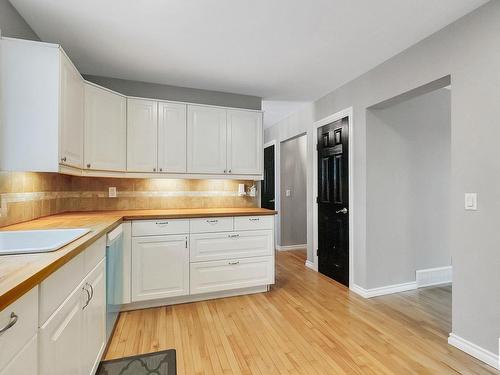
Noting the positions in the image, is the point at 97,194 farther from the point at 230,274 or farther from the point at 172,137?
the point at 230,274

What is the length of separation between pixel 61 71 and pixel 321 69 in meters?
2.34

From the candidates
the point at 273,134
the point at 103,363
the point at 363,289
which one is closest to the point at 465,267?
the point at 363,289

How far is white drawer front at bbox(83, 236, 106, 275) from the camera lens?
1.44m

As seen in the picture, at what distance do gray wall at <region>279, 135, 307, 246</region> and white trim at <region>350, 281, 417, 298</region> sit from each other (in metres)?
2.08

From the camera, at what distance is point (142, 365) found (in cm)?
178

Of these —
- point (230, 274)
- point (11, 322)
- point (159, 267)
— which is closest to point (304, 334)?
point (230, 274)

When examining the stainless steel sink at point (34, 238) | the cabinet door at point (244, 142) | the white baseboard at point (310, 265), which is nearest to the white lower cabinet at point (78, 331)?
the stainless steel sink at point (34, 238)

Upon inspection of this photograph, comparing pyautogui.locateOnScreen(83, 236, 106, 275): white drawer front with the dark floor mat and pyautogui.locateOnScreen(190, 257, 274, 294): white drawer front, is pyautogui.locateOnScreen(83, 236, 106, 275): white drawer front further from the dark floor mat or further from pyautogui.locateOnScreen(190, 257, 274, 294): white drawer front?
pyautogui.locateOnScreen(190, 257, 274, 294): white drawer front

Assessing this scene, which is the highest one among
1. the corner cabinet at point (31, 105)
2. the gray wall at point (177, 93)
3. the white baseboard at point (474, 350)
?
the gray wall at point (177, 93)

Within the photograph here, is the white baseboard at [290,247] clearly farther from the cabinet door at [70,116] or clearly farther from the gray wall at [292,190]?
the cabinet door at [70,116]

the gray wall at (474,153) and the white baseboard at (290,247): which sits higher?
the gray wall at (474,153)

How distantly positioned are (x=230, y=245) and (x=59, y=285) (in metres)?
1.89

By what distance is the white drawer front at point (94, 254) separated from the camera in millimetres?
1444

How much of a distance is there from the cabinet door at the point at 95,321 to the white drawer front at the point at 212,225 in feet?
3.31
